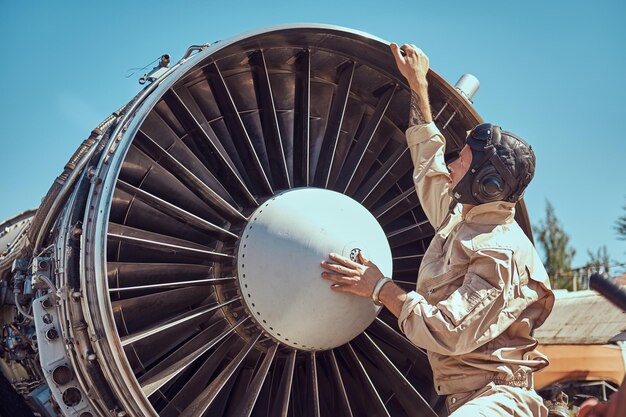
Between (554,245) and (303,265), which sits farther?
(554,245)

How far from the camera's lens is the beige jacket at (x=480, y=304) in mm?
4062

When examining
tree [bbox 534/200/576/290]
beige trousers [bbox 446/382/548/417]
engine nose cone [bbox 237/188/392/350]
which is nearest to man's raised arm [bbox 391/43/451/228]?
engine nose cone [bbox 237/188/392/350]

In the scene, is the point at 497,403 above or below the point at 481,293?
below

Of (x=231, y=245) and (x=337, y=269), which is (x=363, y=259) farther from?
(x=231, y=245)

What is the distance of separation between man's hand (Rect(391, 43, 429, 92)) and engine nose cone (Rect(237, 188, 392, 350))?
97 cm

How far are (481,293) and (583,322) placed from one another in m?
5.69

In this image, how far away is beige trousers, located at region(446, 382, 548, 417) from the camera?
3.96 meters

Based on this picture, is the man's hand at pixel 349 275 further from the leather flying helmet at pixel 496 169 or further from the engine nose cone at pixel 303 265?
the leather flying helmet at pixel 496 169

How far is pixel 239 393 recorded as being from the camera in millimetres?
5270

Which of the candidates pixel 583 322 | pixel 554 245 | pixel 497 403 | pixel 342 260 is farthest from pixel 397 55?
pixel 554 245

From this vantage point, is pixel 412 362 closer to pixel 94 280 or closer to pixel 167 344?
pixel 167 344

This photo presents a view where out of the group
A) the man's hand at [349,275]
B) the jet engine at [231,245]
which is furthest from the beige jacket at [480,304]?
the jet engine at [231,245]

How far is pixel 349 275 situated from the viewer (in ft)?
15.6

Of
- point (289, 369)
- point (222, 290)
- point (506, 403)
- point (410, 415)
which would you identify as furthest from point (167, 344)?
point (506, 403)
